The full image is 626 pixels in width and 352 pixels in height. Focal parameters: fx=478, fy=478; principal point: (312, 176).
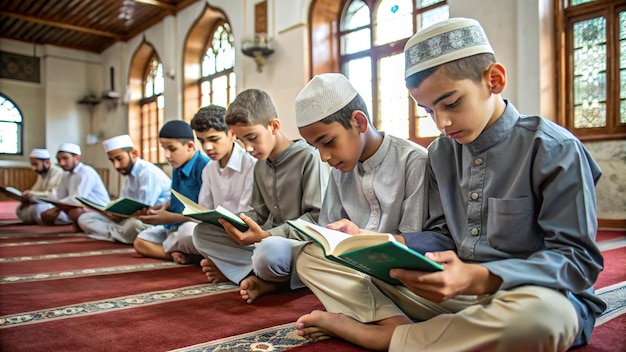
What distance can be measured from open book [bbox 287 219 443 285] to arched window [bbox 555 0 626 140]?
13.3 ft

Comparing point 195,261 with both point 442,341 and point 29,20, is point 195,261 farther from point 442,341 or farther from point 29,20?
point 29,20

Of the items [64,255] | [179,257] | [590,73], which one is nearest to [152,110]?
[64,255]

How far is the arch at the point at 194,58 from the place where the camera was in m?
8.95

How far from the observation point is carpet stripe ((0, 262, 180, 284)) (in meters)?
2.48

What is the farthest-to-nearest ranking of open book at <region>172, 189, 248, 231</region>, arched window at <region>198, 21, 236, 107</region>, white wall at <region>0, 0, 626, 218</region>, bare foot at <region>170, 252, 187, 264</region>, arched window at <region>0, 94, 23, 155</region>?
1. arched window at <region>0, 94, 23, 155</region>
2. arched window at <region>198, 21, 236, 107</region>
3. white wall at <region>0, 0, 626, 218</region>
4. bare foot at <region>170, 252, 187, 264</region>
5. open book at <region>172, 189, 248, 231</region>

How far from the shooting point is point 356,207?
169 cm

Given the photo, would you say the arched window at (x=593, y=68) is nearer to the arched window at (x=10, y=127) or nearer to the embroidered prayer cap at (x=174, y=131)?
the embroidered prayer cap at (x=174, y=131)

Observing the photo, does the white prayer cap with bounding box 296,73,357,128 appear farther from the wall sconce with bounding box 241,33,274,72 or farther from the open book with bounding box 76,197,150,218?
the wall sconce with bounding box 241,33,274,72

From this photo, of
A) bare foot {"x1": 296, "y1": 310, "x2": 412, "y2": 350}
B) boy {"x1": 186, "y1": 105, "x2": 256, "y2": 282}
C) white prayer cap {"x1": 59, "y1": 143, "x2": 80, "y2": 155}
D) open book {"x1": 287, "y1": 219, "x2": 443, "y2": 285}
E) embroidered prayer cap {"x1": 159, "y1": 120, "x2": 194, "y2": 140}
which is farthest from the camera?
white prayer cap {"x1": 59, "y1": 143, "x2": 80, "y2": 155}

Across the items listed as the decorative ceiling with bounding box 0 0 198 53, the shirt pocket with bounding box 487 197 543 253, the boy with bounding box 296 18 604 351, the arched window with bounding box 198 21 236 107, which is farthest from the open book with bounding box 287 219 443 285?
the decorative ceiling with bounding box 0 0 198 53

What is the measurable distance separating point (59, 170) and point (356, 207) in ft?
19.4

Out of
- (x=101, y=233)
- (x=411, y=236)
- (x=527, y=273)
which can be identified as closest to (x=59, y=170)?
(x=101, y=233)

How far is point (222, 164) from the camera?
2.74m

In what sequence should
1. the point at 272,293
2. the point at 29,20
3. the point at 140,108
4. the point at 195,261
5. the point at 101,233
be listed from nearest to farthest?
the point at 272,293
the point at 195,261
the point at 101,233
the point at 29,20
the point at 140,108
